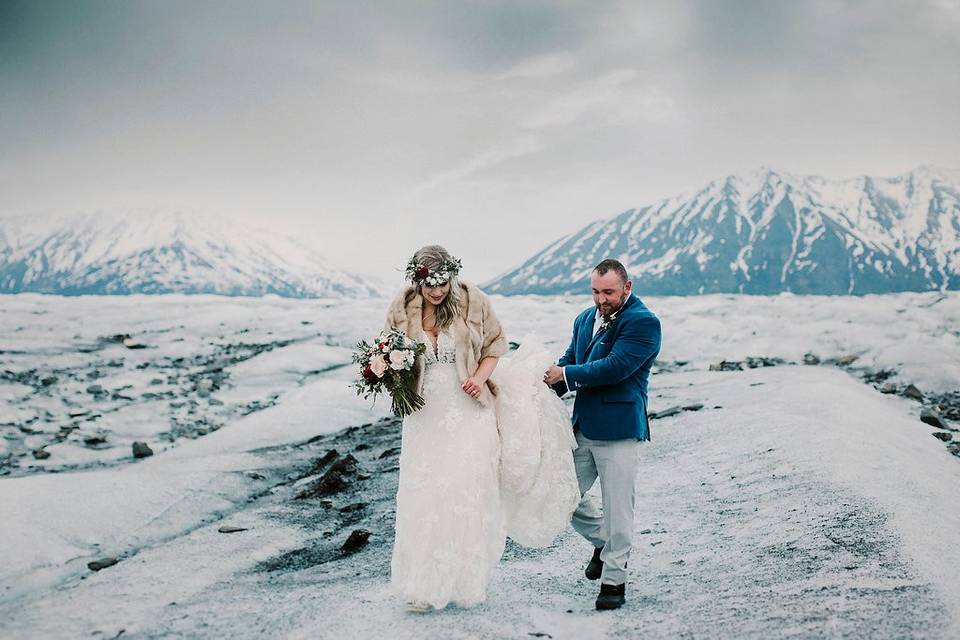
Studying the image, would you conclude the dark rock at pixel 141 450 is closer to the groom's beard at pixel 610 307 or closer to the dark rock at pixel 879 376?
the groom's beard at pixel 610 307

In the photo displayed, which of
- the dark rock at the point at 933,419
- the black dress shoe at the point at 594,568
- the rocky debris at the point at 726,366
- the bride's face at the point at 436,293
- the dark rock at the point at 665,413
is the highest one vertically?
the bride's face at the point at 436,293

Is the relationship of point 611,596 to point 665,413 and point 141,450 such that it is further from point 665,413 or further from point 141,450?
point 141,450

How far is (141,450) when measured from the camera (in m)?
11.9

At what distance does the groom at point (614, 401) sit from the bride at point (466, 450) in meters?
0.29

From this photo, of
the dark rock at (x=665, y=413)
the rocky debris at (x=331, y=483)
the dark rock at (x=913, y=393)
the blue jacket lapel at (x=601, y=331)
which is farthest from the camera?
the dark rock at (x=913, y=393)

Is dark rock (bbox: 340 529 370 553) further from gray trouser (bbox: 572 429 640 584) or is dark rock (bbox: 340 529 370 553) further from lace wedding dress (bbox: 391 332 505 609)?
gray trouser (bbox: 572 429 640 584)

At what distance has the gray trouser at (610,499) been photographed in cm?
509

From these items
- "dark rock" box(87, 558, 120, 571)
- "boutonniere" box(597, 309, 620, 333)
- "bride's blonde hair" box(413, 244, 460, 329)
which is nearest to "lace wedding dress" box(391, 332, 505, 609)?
"bride's blonde hair" box(413, 244, 460, 329)

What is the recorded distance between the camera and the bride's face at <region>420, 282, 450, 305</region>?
5.32 m

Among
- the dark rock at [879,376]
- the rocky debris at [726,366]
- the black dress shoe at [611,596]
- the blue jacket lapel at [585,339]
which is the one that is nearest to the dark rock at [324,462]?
the blue jacket lapel at [585,339]

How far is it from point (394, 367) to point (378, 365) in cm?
12

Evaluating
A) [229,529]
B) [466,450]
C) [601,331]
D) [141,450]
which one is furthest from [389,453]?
[601,331]

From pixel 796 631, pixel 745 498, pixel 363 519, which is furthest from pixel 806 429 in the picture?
pixel 363 519

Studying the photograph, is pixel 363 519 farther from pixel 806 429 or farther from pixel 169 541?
pixel 806 429
